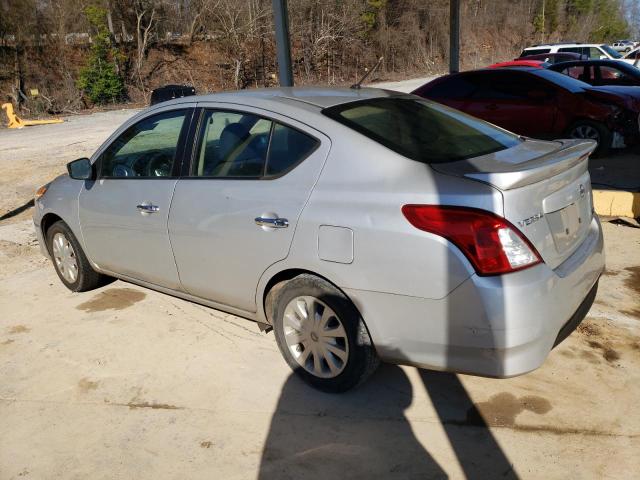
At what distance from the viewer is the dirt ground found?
285cm

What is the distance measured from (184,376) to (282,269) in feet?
3.31

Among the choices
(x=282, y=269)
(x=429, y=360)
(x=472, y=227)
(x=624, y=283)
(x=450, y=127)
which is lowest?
(x=624, y=283)

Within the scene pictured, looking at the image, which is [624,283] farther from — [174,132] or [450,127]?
[174,132]

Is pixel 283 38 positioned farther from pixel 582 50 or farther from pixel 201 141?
pixel 582 50

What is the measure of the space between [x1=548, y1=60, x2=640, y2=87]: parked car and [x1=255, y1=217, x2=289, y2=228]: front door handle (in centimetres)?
1117

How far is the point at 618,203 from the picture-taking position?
20.4 feet

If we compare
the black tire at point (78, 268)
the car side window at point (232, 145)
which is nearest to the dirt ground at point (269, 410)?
the black tire at point (78, 268)

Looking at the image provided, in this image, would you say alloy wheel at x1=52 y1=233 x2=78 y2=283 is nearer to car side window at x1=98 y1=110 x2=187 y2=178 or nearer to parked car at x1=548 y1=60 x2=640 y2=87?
car side window at x1=98 y1=110 x2=187 y2=178

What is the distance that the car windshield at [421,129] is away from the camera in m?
3.15

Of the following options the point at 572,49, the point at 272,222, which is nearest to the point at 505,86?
the point at 272,222

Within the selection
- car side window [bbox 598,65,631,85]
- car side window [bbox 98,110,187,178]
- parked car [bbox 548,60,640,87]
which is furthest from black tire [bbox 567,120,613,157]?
car side window [bbox 98,110,187,178]

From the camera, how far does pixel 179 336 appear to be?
4227mm

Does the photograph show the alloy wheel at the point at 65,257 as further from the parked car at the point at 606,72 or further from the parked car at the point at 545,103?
the parked car at the point at 606,72

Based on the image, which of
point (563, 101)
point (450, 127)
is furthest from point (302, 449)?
point (563, 101)
